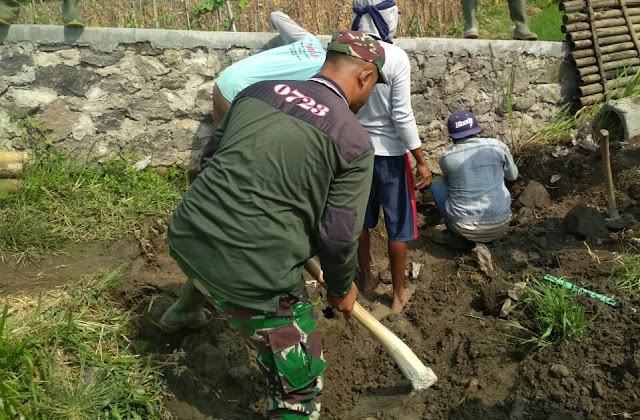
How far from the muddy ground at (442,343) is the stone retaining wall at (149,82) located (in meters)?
1.05

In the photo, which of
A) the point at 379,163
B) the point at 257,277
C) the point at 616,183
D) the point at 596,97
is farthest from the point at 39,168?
the point at 596,97

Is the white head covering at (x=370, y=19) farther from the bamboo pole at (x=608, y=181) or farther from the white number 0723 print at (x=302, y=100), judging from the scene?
the bamboo pole at (x=608, y=181)

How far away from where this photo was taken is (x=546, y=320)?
331 centimetres

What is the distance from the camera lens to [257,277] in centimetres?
231

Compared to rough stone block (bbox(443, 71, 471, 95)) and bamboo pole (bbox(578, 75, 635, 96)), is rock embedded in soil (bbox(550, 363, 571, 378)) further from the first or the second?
bamboo pole (bbox(578, 75, 635, 96))

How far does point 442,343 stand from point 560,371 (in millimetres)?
809

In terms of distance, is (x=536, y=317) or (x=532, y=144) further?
(x=532, y=144)

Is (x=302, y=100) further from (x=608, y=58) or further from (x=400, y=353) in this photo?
(x=608, y=58)

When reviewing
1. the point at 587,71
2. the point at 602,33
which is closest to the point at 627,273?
the point at 587,71

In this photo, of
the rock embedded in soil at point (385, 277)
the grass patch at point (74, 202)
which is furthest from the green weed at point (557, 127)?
the grass patch at point (74, 202)

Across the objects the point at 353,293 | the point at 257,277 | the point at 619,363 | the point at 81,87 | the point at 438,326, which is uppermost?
the point at 81,87

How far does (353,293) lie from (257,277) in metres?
0.60

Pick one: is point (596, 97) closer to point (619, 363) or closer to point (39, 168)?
point (619, 363)

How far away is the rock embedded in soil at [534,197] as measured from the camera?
201 inches
